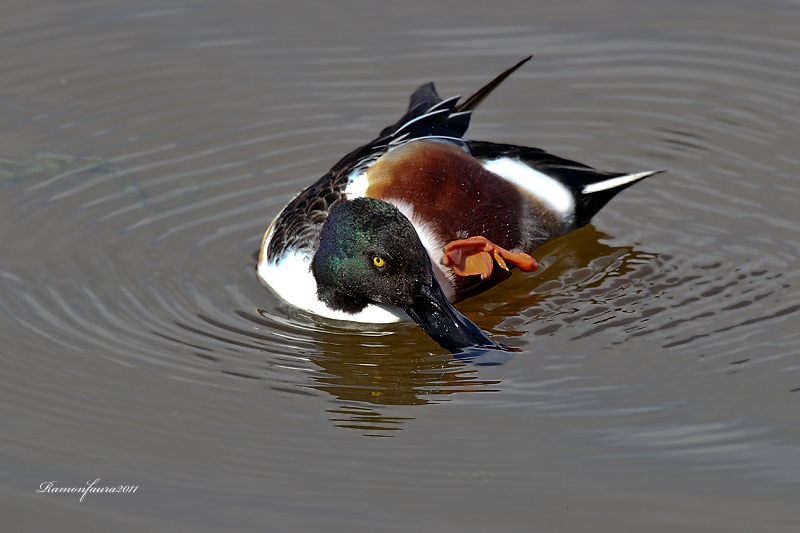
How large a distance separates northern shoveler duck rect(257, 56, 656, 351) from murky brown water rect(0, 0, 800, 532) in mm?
197

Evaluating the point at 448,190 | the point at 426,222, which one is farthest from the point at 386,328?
the point at 448,190

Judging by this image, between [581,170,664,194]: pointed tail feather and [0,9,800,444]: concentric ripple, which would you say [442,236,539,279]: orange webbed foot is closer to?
[0,9,800,444]: concentric ripple

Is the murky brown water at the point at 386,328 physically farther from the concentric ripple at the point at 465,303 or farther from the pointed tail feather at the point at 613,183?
the pointed tail feather at the point at 613,183

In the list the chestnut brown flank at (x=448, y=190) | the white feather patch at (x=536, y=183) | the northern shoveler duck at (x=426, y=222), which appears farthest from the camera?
the white feather patch at (x=536, y=183)

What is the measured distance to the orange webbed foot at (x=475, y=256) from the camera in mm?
6156

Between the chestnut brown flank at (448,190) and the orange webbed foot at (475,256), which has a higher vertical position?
the chestnut brown flank at (448,190)

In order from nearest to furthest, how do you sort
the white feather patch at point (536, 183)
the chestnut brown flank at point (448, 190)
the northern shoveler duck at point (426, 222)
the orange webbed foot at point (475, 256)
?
the northern shoveler duck at point (426, 222) < the orange webbed foot at point (475, 256) < the chestnut brown flank at point (448, 190) < the white feather patch at point (536, 183)

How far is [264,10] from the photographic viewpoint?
10.0 meters

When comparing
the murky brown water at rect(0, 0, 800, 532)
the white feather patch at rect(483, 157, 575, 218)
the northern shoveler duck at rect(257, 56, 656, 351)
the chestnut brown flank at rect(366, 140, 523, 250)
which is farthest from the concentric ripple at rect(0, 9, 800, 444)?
the chestnut brown flank at rect(366, 140, 523, 250)

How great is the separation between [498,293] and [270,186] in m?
2.07

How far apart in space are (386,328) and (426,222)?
0.63m

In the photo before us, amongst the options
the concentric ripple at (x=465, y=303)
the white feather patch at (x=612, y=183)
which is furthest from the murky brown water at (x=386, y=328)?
the white feather patch at (x=612, y=183)

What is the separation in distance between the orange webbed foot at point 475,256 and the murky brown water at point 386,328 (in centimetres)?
36

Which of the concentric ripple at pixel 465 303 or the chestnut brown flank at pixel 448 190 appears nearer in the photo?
the concentric ripple at pixel 465 303
